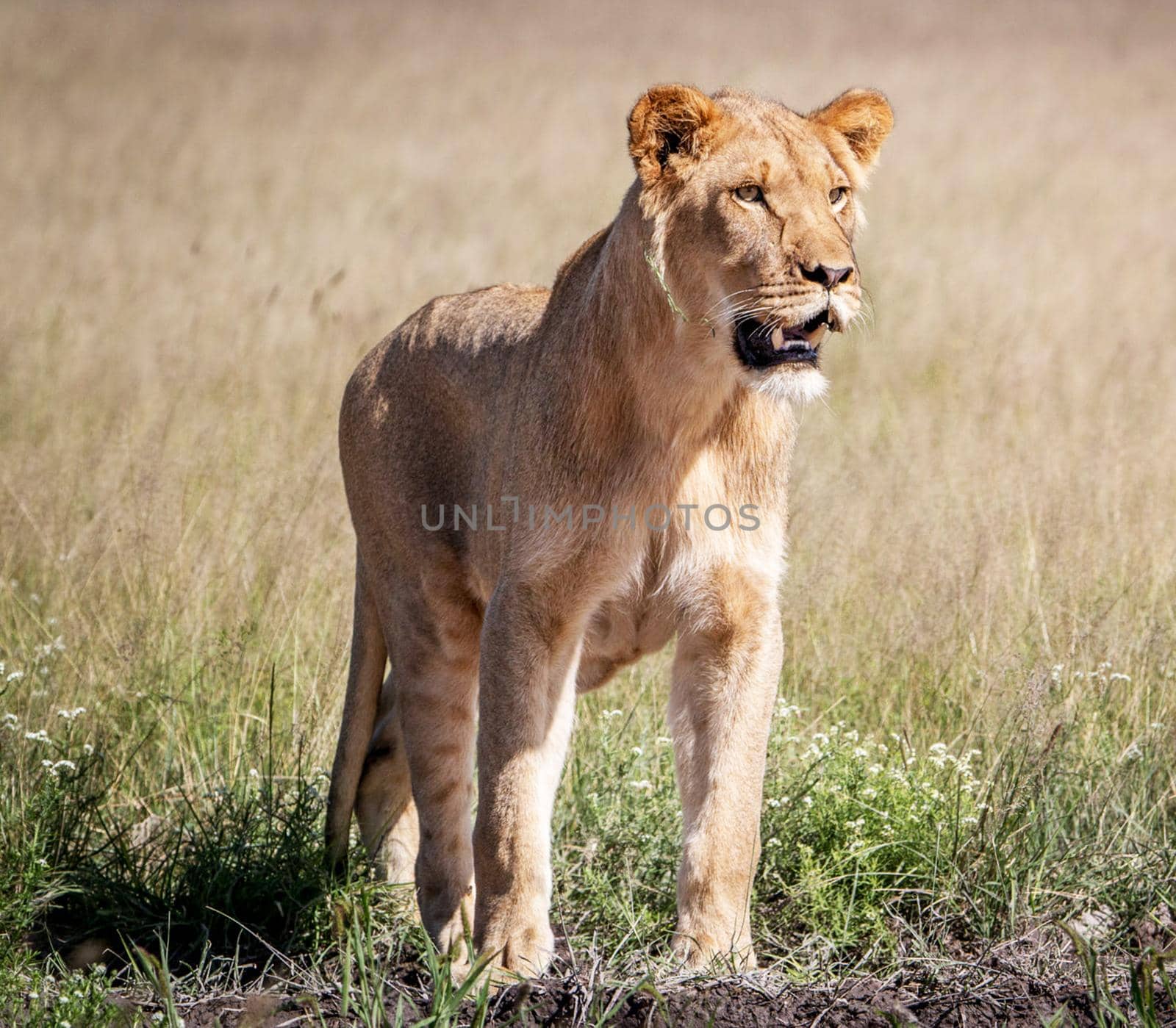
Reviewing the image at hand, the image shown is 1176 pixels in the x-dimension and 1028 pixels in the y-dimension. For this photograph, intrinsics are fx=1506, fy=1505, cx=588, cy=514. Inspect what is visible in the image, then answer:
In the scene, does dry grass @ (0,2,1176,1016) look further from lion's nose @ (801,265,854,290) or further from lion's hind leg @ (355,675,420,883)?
lion's nose @ (801,265,854,290)

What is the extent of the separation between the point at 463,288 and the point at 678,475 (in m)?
8.34

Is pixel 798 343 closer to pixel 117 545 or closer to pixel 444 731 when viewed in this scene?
pixel 444 731

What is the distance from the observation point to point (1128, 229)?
14.4 metres

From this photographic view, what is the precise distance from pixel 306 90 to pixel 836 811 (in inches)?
817

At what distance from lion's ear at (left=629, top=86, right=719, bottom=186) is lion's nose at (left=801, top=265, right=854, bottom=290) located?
0.48 metres

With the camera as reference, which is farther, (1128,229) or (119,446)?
(1128,229)

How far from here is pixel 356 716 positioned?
458 cm

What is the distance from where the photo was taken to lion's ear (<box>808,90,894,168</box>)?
12.7 feet

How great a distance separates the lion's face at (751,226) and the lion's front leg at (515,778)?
809 mm

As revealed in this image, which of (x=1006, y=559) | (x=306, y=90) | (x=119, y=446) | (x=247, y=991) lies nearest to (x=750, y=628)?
(x=247, y=991)

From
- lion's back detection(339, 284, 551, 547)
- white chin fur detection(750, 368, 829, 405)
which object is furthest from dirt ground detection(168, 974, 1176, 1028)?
lion's back detection(339, 284, 551, 547)

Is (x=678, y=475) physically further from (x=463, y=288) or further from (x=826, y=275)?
(x=463, y=288)

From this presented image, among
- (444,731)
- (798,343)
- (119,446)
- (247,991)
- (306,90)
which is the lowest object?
(247,991)

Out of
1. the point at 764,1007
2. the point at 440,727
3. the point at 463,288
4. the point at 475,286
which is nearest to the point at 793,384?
the point at 764,1007
